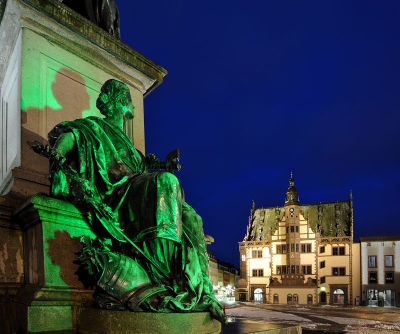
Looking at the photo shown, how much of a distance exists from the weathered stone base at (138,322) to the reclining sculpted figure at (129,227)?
2.5 inches

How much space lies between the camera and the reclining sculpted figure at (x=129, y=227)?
3197mm

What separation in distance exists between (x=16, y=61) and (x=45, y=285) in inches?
99.2

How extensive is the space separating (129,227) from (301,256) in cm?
5630

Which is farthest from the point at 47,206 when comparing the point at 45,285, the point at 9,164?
the point at 9,164

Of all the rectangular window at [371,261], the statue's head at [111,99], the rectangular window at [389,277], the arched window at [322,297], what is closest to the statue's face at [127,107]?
the statue's head at [111,99]

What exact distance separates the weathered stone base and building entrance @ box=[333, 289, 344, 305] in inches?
2155

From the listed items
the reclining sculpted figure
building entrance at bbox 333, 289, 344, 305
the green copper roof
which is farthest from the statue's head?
the green copper roof

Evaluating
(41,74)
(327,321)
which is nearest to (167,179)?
(41,74)

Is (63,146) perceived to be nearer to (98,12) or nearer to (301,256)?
(98,12)

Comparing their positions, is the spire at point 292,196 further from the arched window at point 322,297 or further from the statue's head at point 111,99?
the statue's head at point 111,99

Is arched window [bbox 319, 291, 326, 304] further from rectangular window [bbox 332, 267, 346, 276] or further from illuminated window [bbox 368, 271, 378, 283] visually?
illuminated window [bbox 368, 271, 378, 283]

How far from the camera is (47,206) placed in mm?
3344

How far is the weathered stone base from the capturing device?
3010 mm

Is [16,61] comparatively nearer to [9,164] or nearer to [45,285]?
[9,164]
